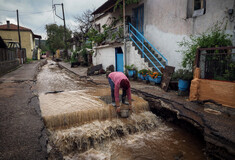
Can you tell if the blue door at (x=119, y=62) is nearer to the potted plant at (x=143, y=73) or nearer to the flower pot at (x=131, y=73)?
the flower pot at (x=131, y=73)

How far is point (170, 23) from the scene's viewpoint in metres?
8.38

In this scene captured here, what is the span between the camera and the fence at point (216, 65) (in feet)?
15.6

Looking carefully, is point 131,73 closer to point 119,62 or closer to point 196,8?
point 119,62

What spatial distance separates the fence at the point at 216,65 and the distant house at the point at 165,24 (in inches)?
55.7

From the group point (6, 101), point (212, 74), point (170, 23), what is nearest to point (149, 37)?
point (170, 23)

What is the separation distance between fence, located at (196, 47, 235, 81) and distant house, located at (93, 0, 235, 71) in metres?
1.42

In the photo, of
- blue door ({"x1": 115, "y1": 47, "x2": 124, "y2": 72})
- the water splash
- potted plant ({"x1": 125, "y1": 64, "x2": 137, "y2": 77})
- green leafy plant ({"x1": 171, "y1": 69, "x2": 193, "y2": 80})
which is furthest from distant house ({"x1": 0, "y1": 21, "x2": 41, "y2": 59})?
green leafy plant ({"x1": 171, "y1": 69, "x2": 193, "y2": 80})

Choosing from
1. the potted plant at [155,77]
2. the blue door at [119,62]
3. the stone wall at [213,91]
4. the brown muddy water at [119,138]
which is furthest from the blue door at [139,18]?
the brown muddy water at [119,138]

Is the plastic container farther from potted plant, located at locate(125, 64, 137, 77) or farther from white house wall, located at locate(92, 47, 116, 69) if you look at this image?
white house wall, located at locate(92, 47, 116, 69)

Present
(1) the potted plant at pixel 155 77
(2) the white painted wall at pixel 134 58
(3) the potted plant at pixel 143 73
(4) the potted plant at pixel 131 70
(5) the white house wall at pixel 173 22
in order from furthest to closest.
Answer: (4) the potted plant at pixel 131 70, (2) the white painted wall at pixel 134 58, (3) the potted plant at pixel 143 73, (1) the potted plant at pixel 155 77, (5) the white house wall at pixel 173 22

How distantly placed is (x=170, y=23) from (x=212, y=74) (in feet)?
14.4

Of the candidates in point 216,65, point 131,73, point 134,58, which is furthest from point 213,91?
point 134,58

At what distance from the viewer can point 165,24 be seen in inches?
344

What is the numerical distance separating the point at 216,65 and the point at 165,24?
458 cm
